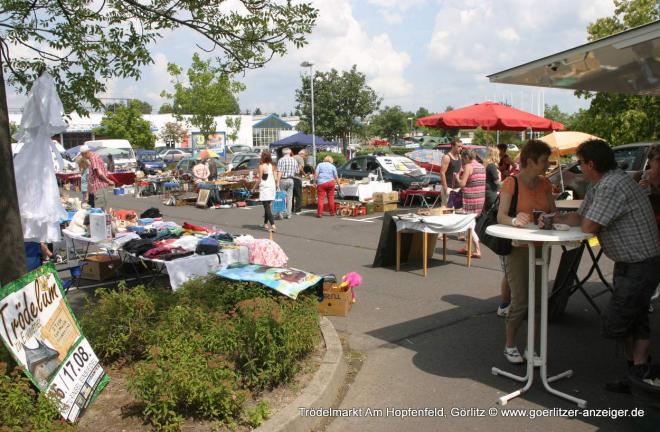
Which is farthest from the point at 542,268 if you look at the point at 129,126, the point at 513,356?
the point at 129,126

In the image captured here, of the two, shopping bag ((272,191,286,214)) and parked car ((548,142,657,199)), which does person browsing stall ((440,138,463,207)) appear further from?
shopping bag ((272,191,286,214))

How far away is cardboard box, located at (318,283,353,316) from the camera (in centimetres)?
661

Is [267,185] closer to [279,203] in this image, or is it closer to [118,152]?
[279,203]

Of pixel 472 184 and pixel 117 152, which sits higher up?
pixel 117 152

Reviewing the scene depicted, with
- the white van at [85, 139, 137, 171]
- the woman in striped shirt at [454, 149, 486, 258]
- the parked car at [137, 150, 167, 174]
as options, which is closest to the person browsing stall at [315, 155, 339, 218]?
the woman in striped shirt at [454, 149, 486, 258]

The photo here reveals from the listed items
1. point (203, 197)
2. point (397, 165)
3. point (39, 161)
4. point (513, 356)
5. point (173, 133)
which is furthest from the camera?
point (173, 133)

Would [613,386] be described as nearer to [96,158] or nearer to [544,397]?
[544,397]

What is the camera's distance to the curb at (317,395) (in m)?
3.86

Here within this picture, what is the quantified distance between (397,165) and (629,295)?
16.1 meters

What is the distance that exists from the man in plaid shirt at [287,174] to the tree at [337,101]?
27.3 m

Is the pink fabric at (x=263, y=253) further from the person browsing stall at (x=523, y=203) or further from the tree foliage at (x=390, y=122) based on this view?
the tree foliage at (x=390, y=122)

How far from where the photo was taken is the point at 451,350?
5.41 meters

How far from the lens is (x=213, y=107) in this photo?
4000 cm

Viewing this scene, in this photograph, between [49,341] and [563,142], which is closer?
[49,341]
